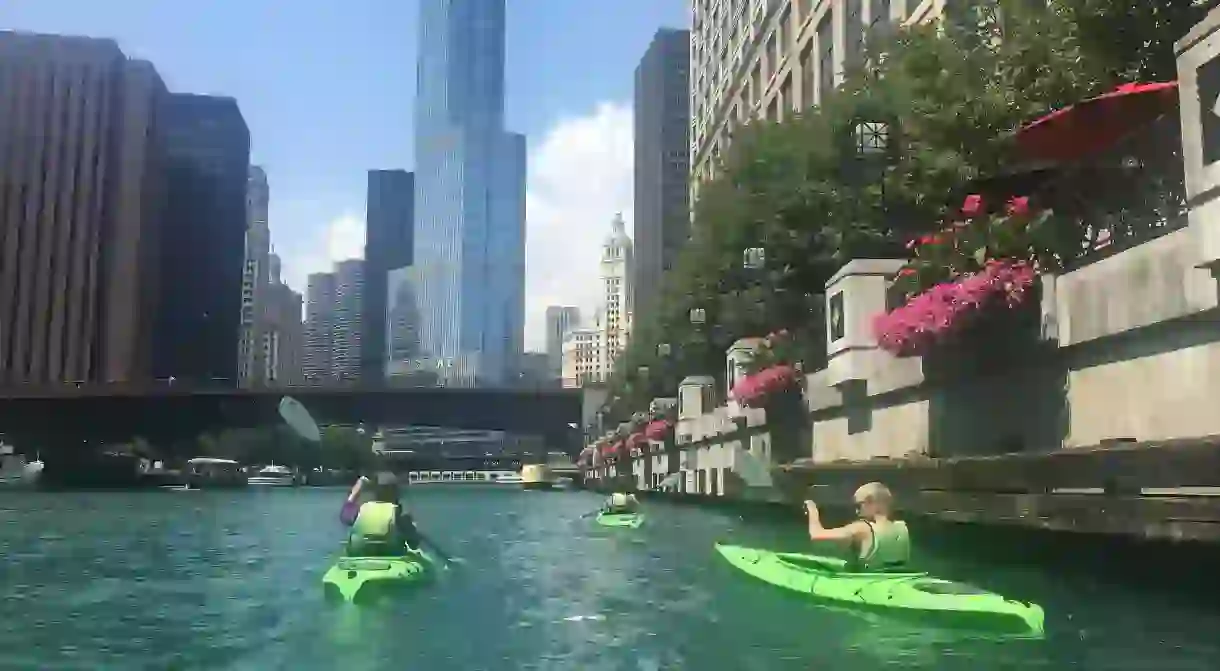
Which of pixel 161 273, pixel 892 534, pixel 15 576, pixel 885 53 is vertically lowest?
pixel 15 576

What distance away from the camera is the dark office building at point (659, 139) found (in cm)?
15500

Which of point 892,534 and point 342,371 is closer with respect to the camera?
point 892,534

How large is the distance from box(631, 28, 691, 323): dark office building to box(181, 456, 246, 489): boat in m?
56.9

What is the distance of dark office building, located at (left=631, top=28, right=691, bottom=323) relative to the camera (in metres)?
155

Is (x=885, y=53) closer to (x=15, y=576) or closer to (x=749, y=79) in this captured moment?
(x=15, y=576)

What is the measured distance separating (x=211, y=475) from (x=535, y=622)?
103270 mm

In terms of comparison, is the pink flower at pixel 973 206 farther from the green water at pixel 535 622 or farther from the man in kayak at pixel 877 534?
the man in kayak at pixel 877 534

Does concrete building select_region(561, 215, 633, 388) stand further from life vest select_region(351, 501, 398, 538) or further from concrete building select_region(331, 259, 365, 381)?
life vest select_region(351, 501, 398, 538)

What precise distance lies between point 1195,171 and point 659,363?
46.6 m

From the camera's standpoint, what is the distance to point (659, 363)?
58.5 m

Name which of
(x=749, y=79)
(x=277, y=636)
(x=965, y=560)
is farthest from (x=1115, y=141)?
(x=749, y=79)

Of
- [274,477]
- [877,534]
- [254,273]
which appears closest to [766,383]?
[877,534]

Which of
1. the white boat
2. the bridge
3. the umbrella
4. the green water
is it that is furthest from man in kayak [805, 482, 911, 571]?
the white boat

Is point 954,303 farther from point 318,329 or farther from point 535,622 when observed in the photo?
point 318,329
